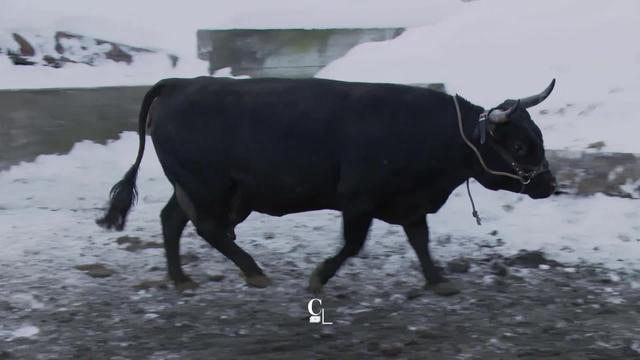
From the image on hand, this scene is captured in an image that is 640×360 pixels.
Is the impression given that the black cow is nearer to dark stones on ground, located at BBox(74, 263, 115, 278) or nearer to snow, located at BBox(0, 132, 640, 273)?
dark stones on ground, located at BBox(74, 263, 115, 278)

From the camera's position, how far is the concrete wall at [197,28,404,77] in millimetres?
11641

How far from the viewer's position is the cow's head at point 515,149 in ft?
16.8

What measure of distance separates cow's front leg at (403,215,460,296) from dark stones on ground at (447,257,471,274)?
1.18 feet

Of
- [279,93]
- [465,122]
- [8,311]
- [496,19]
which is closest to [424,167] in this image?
[465,122]

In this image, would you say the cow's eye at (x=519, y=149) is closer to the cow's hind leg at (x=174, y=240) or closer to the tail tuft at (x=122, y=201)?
Answer: the cow's hind leg at (x=174, y=240)

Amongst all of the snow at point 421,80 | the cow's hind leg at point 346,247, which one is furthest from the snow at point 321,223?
the cow's hind leg at point 346,247

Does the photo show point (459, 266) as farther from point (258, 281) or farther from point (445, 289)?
point (258, 281)

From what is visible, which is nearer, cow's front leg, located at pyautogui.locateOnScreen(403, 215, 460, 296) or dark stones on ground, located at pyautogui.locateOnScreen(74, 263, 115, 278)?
cow's front leg, located at pyautogui.locateOnScreen(403, 215, 460, 296)

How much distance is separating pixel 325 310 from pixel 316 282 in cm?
32

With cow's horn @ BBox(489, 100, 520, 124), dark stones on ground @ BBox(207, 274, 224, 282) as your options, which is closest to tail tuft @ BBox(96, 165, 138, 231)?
dark stones on ground @ BBox(207, 274, 224, 282)

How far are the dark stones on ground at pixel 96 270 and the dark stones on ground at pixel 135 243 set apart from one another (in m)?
0.46

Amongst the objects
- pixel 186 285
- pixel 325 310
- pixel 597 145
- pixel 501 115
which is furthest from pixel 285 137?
pixel 597 145

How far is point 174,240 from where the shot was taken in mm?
5613

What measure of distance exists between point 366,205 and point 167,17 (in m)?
9.59
